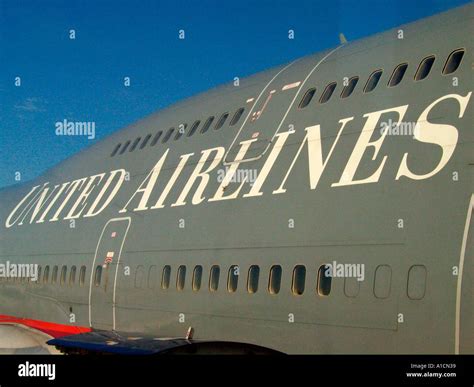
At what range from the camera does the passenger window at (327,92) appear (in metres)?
11.4

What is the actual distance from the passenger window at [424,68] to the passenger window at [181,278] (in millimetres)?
5653

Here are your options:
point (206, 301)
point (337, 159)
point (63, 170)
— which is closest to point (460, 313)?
point (337, 159)

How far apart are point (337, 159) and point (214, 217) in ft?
10.2

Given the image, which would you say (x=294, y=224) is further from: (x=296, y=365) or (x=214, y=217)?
(x=296, y=365)

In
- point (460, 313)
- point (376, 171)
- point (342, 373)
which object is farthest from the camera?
point (376, 171)

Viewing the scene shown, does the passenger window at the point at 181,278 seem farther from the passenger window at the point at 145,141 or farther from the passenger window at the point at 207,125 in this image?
the passenger window at the point at 145,141

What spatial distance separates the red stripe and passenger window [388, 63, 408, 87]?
946cm

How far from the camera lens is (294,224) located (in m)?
10.5

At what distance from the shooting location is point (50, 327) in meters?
18.3

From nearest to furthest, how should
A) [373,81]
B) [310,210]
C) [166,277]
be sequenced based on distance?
[310,210]
[373,81]
[166,277]

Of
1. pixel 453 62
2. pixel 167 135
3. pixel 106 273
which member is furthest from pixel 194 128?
pixel 453 62

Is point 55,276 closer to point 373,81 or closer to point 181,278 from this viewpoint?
point 181,278

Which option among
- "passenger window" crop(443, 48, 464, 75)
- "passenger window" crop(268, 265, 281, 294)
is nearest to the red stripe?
"passenger window" crop(268, 265, 281, 294)

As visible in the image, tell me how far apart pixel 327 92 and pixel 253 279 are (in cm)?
326
